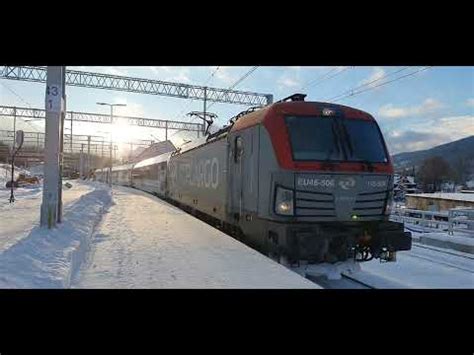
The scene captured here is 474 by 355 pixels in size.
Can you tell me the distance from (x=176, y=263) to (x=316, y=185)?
103 inches

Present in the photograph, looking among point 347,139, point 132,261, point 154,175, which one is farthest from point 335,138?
point 154,175

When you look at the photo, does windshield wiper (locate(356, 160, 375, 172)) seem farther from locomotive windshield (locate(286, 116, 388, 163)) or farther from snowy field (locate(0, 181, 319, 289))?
snowy field (locate(0, 181, 319, 289))

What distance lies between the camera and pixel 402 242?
8773 mm

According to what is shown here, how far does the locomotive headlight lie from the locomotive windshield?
609mm

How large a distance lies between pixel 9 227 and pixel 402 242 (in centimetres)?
887

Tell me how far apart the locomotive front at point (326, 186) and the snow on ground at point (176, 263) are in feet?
2.62

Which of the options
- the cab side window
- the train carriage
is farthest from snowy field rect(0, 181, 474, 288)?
the train carriage

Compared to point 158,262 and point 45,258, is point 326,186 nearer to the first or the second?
point 158,262

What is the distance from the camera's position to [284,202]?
8344mm

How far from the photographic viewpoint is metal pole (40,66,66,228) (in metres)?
10.7
